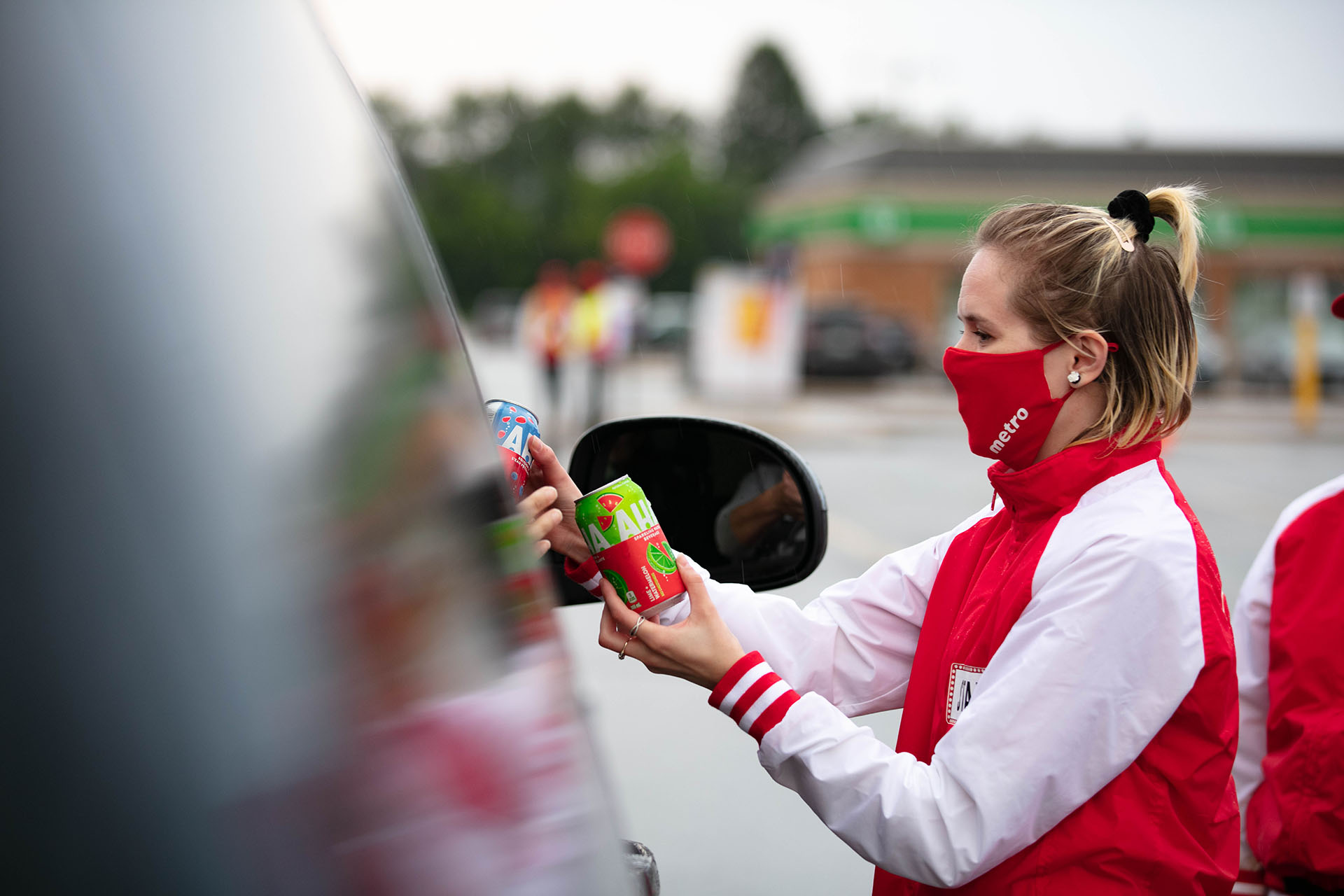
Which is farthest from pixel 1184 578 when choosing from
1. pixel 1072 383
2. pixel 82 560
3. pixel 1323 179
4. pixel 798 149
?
pixel 798 149

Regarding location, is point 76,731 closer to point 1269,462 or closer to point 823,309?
point 1269,462

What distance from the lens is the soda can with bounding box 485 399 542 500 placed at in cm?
154

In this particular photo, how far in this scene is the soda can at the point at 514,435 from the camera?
154cm

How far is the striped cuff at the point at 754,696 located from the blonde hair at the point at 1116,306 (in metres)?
0.50

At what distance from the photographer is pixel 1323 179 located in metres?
34.0

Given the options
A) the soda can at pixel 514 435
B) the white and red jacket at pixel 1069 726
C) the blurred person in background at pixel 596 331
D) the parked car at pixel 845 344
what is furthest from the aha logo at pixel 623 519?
the parked car at pixel 845 344

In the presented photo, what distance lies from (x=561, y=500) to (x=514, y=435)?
0.17 m

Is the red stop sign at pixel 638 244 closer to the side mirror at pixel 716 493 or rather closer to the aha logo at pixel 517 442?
the side mirror at pixel 716 493

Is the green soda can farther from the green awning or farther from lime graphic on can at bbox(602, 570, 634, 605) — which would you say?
the green awning

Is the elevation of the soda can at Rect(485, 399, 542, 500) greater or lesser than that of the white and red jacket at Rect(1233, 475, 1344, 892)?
greater

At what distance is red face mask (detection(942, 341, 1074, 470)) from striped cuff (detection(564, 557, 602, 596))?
548mm

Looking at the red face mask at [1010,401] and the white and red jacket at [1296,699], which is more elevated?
the red face mask at [1010,401]

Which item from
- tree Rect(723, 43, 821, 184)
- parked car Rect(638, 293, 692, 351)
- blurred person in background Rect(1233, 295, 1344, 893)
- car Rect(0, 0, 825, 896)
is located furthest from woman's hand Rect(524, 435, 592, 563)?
tree Rect(723, 43, 821, 184)

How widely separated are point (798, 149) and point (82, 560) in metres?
92.9
